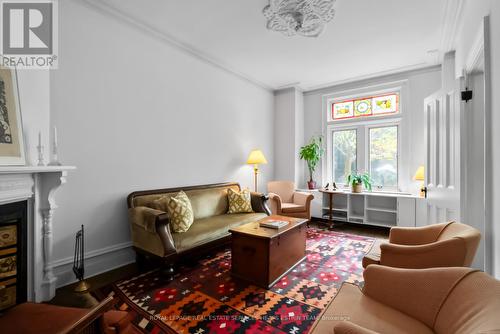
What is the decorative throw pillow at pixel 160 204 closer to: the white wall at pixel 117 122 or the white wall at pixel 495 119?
the white wall at pixel 117 122

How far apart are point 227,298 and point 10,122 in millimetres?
2266

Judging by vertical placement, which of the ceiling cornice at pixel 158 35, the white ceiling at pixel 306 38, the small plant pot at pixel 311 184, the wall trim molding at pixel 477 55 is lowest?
the small plant pot at pixel 311 184

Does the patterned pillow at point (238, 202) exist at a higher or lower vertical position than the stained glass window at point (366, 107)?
lower

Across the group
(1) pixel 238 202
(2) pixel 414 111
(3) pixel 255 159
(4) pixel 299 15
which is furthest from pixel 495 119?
(3) pixel 255 159

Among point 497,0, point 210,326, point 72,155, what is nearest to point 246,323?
point 210,326

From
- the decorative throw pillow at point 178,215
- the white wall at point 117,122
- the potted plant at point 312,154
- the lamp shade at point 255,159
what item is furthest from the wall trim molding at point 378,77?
the decorative throw pillow at point 178,215

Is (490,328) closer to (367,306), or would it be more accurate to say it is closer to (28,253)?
(367,306)

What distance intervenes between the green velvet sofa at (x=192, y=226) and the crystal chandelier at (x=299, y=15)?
2457 mm

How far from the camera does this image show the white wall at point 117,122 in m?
2.38

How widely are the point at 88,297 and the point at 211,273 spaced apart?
3.73 ft

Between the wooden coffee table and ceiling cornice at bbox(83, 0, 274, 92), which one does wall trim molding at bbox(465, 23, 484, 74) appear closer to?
the wooden coffee table

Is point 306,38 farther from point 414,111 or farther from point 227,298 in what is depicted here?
point 227,298

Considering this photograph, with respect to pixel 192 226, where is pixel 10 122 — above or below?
above

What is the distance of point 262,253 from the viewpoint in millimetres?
2311
